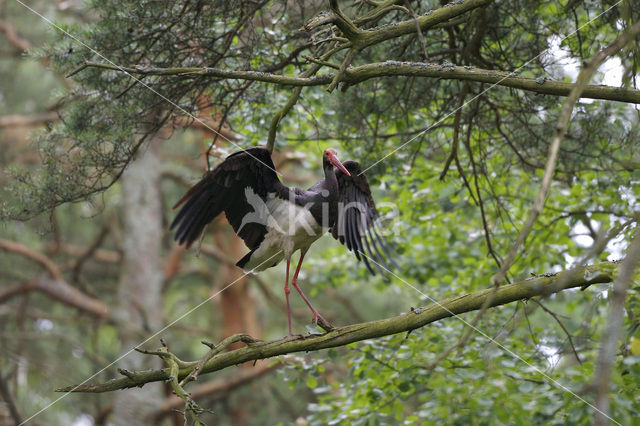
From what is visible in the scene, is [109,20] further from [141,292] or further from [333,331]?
[141,292]

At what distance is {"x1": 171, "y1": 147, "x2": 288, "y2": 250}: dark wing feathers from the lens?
3.77 meters

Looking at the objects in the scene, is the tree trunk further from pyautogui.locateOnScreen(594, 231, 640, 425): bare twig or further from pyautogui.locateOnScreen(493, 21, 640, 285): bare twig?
pyautogui.locateOnScreen(594, 231, 640, 425): bare twig

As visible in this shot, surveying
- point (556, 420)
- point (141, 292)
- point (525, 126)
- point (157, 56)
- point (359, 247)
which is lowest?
point (556, 420)

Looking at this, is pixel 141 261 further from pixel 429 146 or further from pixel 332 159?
pixel 332 159

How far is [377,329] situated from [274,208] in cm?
126

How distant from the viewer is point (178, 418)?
385 inches

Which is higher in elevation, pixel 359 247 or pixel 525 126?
pixel 525 126

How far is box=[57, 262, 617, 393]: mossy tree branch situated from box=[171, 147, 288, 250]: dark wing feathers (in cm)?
84

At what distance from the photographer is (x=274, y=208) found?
416 cm

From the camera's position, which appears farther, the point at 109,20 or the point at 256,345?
the point at 109,20

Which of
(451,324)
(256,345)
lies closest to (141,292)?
(451,324)

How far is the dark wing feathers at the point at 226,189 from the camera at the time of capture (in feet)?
12.4

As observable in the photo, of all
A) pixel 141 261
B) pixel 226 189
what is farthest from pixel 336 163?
pixel 141 261

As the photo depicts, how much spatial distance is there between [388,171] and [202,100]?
1.38 metres
